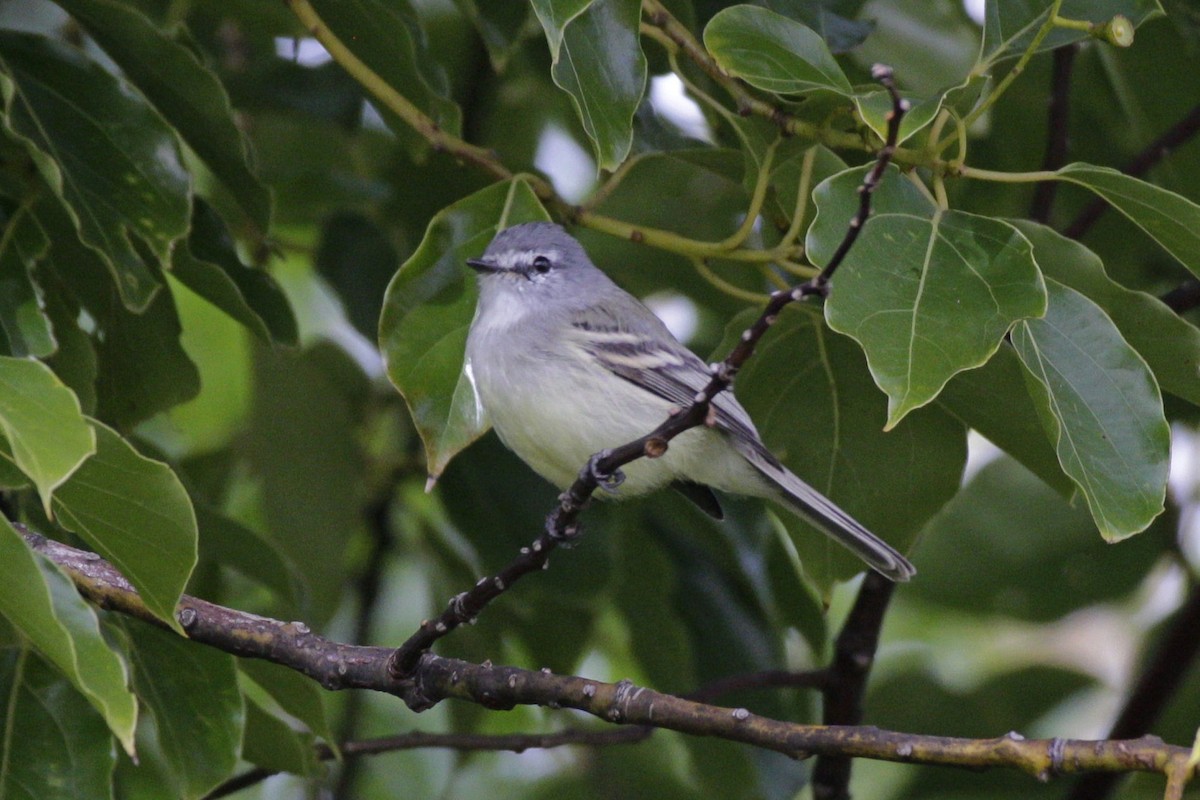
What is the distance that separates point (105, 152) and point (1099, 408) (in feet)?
6.57

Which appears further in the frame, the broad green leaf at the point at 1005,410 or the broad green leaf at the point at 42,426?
the broad green leaf at the point at 1005,410

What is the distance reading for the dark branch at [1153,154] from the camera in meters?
3.92

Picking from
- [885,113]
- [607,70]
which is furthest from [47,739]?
[885,113]

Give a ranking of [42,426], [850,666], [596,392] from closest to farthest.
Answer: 1. [42,426]
2. [596,392]
3. [850,666]

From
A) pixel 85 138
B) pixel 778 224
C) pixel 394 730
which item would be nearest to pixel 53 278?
pixel 85 138

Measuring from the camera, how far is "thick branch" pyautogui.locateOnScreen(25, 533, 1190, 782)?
1.92m

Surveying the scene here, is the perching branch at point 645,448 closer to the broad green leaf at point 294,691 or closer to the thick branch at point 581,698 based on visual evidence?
the thick branch at point 581,698

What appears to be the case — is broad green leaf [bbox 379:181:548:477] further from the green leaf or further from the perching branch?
the green leaf

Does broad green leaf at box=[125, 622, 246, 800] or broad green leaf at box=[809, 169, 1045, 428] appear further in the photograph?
broad green leaf at box=[125, 622, 246, 800]

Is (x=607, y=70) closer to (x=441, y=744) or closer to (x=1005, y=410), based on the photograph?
(x=1005, y=410)

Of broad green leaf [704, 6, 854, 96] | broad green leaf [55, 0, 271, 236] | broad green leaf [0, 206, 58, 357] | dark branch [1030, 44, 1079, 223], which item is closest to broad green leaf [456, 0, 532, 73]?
broad green leaf [55, 0, 271, 236]

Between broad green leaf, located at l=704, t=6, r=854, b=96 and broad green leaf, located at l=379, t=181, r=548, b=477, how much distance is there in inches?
23.0

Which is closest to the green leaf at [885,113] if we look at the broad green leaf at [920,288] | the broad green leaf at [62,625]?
the broad green leaf at [920,288]

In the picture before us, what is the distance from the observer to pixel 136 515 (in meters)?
2.12
